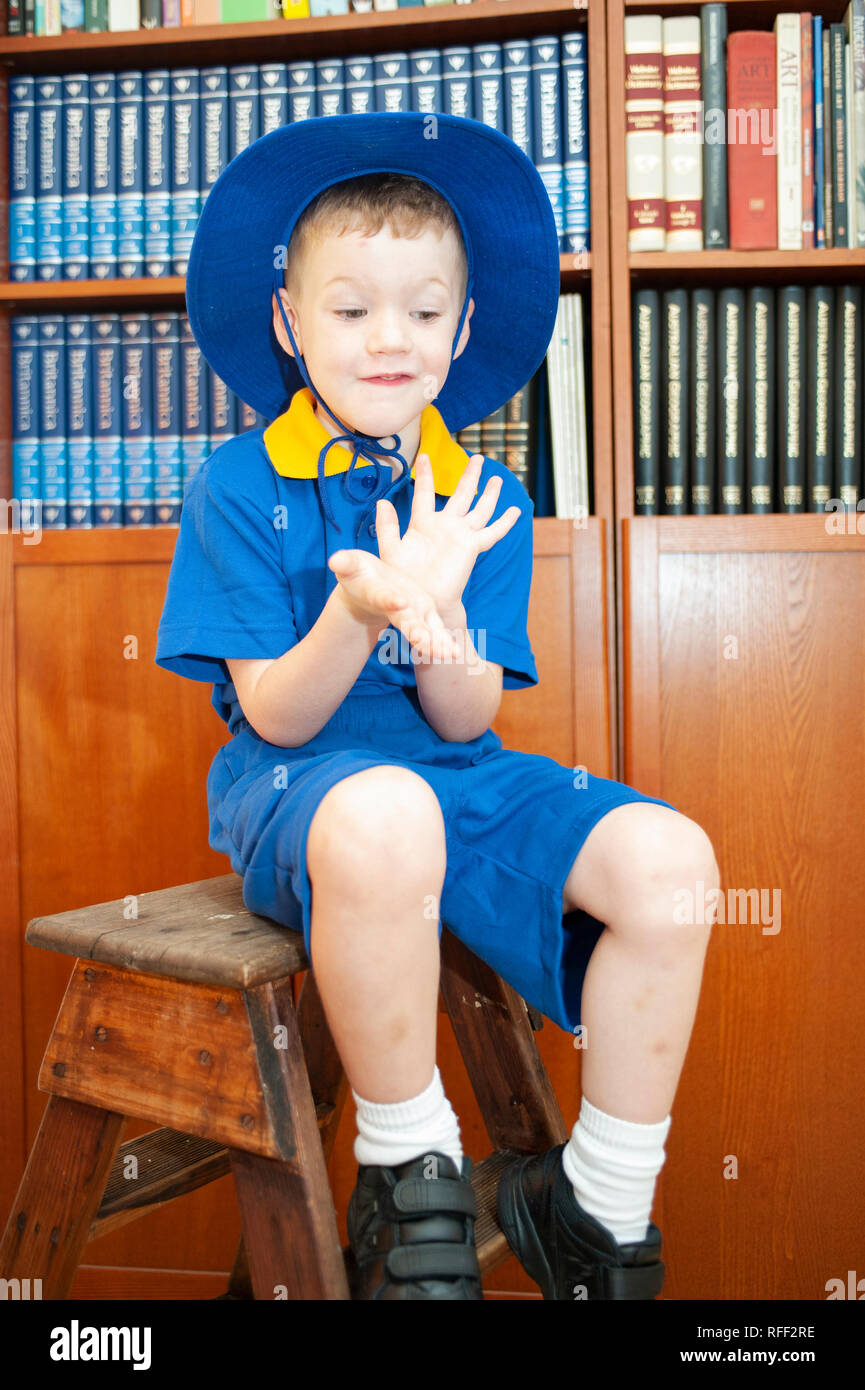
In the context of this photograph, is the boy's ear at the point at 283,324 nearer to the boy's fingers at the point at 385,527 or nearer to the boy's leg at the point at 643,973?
the boy's fingers at the point at 385,527

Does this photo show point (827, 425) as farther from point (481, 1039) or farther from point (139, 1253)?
point (139, 1253)

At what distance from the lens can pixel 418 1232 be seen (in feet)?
2.17

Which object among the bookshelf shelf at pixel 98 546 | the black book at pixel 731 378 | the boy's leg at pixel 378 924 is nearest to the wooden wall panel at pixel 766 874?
the black book at pixel 731 378

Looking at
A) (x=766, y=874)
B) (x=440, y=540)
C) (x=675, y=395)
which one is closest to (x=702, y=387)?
(x=675, y=395)

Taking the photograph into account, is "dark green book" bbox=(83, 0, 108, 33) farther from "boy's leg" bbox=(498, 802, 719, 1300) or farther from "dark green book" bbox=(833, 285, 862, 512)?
"boy's leg" bbox=(498, 802, 719, 1300)

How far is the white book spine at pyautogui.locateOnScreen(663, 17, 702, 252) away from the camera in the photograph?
131cm

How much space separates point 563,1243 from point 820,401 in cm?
104

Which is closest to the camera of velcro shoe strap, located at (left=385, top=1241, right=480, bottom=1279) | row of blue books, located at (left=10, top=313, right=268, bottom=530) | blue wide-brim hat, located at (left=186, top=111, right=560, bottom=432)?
velcro shoe strap, located at (left=385, top=1241, right=480, bottom=1279)

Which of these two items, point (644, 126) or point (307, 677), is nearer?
point (307, 677)

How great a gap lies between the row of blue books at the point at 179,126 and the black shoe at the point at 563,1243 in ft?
3.54

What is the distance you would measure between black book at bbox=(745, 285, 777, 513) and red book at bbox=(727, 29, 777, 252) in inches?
2.9

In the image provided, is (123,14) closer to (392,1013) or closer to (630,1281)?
(392,1013)

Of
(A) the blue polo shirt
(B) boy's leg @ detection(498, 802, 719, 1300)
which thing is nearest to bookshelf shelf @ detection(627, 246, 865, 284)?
(A) the blue polo shirt
